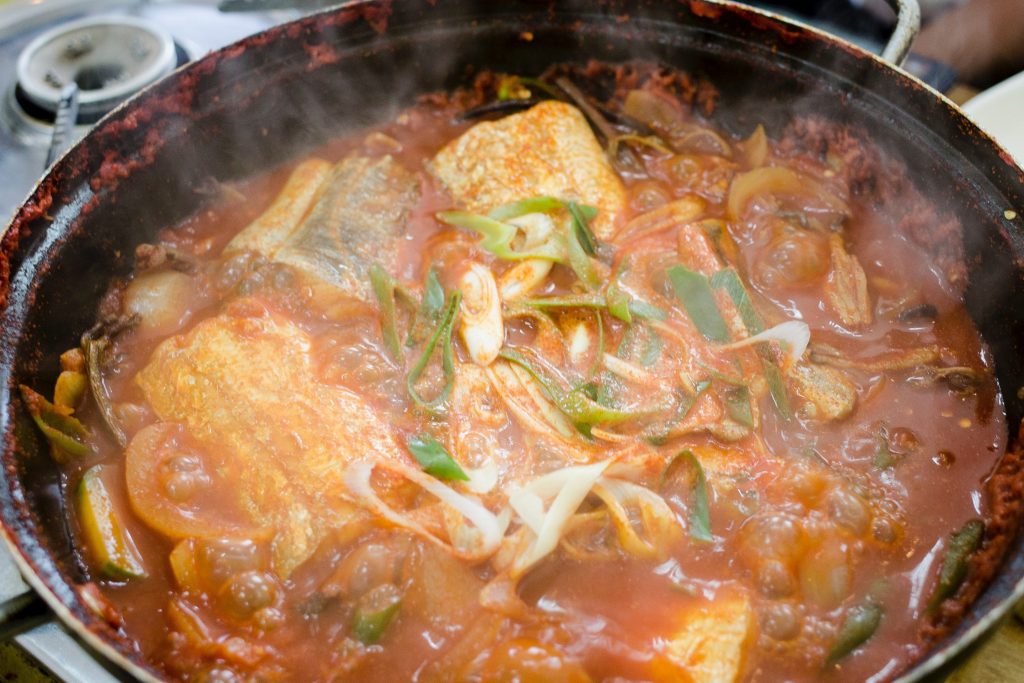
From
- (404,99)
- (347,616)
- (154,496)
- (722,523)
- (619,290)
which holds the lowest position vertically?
(347,616)

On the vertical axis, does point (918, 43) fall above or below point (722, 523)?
above

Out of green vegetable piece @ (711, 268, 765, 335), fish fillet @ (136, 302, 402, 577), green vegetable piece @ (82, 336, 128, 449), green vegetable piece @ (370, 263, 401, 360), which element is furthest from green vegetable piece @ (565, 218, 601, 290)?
green vegetable piece @ (82, 336, 128, 449)

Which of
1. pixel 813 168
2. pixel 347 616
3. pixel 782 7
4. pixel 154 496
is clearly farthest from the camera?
pixel 782 7

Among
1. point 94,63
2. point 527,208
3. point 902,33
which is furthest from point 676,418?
point 94,63

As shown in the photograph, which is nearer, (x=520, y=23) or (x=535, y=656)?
(x=535, y=656)

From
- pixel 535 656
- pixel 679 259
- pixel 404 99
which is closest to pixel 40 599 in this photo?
pixel 535 656

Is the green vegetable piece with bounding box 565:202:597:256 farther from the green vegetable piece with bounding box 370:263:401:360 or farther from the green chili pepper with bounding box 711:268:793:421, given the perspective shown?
the green vegetable piece with bounding box 370:263:401:360

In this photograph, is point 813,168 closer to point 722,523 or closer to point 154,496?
point 722,523

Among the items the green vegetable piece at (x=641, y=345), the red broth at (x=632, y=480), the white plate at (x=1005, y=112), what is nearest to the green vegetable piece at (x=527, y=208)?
the red broth at (x=632, y=480)

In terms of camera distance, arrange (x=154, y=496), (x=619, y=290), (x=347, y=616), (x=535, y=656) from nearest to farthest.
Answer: (x=535, y=656)
(x=347, y=616)
(x=154, y=496)
(x=619, y=290)
